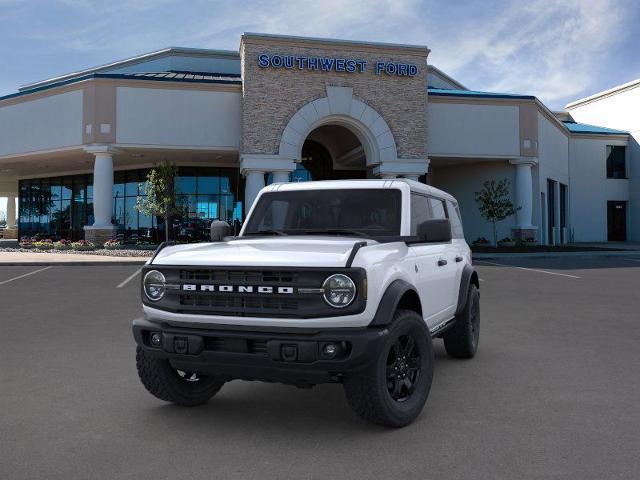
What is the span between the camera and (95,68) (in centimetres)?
4366

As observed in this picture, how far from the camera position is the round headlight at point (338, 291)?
12.8 ft

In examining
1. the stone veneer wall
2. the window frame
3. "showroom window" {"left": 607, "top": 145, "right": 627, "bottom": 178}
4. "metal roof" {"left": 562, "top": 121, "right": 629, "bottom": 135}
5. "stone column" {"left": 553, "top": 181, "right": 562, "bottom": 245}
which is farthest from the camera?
"showroom window" {"left": 607, "top": 145, "right": 627, "bottom": 178}

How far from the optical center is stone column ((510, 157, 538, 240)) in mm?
31812

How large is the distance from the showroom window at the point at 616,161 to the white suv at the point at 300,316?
1717 inches

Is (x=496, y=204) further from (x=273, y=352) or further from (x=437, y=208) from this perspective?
(x=273, y=352)

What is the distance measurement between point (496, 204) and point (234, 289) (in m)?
28.4

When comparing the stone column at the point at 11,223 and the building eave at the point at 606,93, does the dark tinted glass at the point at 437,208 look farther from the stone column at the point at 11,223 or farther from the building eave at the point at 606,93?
the stone column at the point at 11,223

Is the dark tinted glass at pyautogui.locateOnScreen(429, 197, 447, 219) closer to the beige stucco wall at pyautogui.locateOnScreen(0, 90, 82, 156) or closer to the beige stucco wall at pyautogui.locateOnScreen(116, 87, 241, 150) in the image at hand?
the beige stucco wall at pyautogui.locateOnScreen(116, 87, 241, 150)

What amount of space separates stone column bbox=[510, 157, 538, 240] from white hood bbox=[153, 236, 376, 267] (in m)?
29.1

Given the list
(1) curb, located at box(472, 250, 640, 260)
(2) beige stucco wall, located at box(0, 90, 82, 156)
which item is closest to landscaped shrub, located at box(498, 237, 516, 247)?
(1) curb, located at box(472, 250, 640, 260)

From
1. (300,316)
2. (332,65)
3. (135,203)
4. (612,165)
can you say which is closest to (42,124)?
(135,203)

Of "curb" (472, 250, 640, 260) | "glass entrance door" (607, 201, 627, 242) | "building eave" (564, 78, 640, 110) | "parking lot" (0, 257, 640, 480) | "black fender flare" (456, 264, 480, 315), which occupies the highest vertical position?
"building eave" (564, 78, 640, 110)

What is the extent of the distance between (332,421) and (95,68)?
4490 centimetres

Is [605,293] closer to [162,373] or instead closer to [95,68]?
[162,373]
